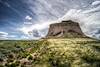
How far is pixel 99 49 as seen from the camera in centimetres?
5728

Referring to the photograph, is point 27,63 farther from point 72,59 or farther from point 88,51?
point 88,51

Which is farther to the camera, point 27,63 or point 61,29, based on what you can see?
point 61,29

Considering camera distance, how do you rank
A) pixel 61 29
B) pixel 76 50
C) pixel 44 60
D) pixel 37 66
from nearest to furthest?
pixel 37 66 < pixel 44 60 < pixel 76 50 < pixel 61 29

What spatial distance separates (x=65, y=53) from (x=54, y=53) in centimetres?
467

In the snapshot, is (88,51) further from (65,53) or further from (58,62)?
(58,62)

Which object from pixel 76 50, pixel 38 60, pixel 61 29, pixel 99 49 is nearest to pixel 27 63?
pixel 38 60

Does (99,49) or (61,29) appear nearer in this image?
(99,49)

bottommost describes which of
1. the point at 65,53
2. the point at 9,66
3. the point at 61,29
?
the point at 9,66

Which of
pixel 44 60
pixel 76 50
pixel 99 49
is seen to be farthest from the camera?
pixel 99 49

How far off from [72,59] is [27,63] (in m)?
17.6

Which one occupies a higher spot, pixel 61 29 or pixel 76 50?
pixel 61 29

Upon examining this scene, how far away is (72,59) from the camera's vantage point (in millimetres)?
47156

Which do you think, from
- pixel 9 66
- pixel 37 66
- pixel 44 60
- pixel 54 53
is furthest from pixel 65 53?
pixel 9 66

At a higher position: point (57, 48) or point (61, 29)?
point (61, 29)
